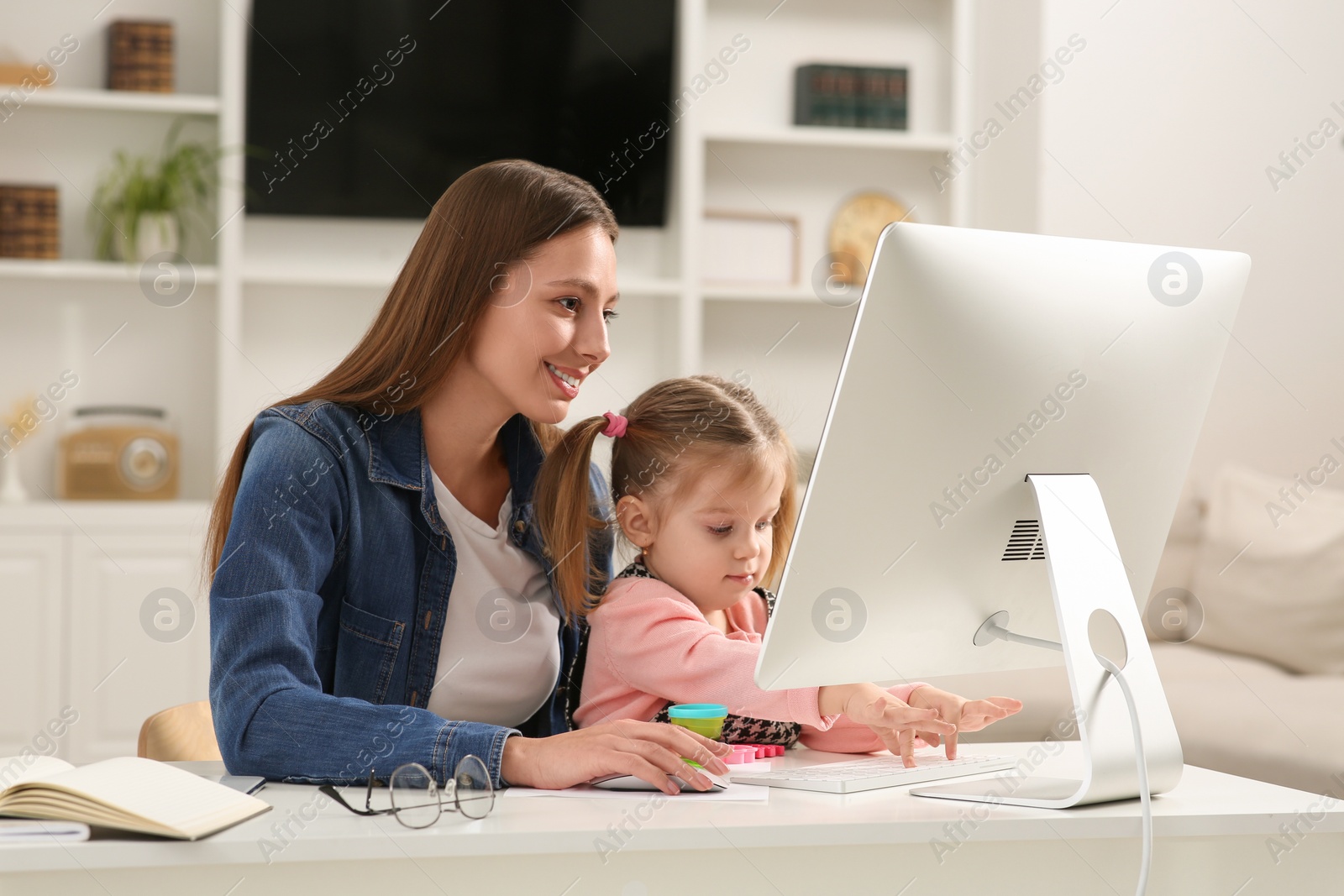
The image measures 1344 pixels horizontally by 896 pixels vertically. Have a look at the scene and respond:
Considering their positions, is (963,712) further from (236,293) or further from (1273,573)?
(236,293)

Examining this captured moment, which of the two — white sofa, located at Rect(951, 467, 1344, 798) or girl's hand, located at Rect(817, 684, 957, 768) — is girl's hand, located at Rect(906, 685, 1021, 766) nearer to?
girl's hand, located at Rect(817, 684, 957, 768)

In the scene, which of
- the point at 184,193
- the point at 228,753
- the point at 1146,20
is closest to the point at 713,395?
the point at 228,753

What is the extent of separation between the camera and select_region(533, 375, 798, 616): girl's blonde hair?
1.33 metres

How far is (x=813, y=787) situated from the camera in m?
1.02

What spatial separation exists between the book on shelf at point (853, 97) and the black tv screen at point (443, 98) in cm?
43

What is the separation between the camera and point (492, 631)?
138 centimetres

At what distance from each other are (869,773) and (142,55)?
9.63 ft

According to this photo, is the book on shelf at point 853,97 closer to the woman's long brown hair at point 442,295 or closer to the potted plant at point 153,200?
the potted plant at point 153,200

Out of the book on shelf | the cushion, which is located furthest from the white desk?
the book on shelf

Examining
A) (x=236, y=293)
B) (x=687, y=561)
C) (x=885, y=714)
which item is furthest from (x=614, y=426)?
(x=236, y=293)

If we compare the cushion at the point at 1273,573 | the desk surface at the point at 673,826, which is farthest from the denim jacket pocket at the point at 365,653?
the cushion at the point at 1273,573

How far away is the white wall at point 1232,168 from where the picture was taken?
3.13 metres

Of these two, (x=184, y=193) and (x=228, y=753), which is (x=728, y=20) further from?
(x=228, y=753)

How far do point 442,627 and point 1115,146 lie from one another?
2714 mm
